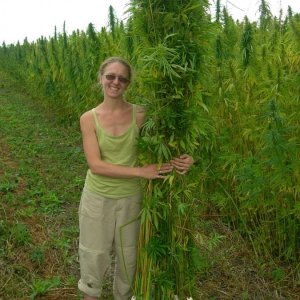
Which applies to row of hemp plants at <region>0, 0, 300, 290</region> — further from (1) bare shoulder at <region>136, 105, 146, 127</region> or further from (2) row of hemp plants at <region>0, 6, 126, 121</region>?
(2) row of hemp plants at <region>0, 6, 126, 121</region>

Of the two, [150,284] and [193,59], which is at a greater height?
[193,59]

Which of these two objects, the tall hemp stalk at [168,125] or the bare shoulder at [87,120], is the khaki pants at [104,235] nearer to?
the tall hemp stalk at [168,125]

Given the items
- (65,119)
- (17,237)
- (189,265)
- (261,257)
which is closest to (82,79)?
(65,119)

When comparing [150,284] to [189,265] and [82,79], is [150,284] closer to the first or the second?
[189,265]

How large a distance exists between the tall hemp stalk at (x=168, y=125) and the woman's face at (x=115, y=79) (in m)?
0.16

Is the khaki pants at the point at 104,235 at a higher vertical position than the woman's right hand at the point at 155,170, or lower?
lower

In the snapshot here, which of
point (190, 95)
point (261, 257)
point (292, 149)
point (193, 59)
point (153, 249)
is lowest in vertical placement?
point (261, 257)

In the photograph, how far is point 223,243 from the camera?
4.15m

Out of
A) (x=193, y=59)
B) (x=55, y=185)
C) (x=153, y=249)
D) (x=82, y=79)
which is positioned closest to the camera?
(x=193, y=59)

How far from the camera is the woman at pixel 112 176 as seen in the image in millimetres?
2531

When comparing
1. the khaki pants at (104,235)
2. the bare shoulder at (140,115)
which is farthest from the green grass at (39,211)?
the bare shoulder at (140,115)

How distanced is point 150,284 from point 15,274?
1511 mm

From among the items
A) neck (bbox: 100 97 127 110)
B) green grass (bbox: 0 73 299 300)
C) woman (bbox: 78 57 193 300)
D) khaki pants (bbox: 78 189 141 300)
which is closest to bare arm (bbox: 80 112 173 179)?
woman (bbox: 78 57 193 300)

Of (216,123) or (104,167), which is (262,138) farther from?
(104,167)
